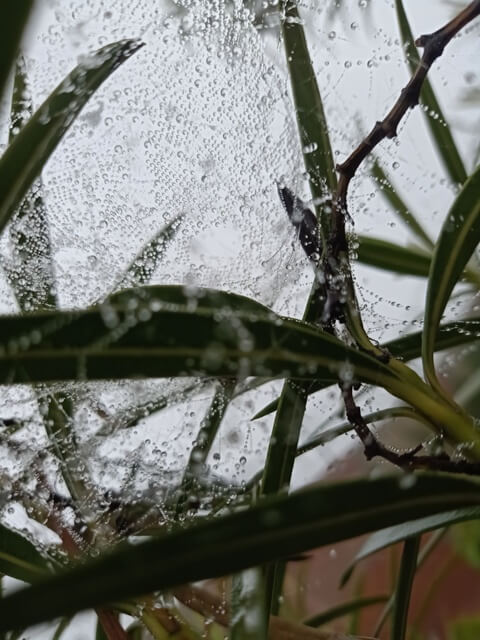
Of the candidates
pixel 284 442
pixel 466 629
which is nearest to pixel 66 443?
pixel 284 442

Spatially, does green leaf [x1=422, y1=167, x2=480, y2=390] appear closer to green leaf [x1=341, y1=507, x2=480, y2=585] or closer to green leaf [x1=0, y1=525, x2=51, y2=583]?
green leaf [x1=341, y1=507, x2=480, y2=585]

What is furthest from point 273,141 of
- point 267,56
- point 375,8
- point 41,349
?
point 41,349

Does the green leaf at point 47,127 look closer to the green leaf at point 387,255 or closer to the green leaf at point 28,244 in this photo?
the green leaf at point 28,244

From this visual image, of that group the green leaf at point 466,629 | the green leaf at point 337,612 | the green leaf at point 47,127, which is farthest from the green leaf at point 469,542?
the green leaf at point 47,127

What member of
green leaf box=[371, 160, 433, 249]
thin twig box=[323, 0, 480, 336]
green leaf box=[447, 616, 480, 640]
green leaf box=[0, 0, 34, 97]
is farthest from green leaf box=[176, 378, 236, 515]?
green leaf box=[447, 616, 480, 640]

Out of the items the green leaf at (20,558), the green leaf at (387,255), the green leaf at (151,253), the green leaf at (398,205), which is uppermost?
the green leaf at (398,205)
